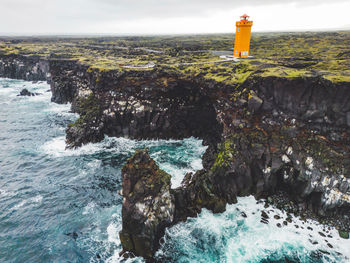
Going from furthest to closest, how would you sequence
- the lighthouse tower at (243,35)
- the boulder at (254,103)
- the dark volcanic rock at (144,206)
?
1. the lighthouse tower at (243,35)
2. the boulder at (254,103)
3. the dark volcanic rock at (144,206)

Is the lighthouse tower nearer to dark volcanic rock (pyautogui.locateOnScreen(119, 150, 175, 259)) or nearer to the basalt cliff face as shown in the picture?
the basalt cliff face

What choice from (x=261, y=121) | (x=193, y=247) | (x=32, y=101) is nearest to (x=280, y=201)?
(x=261, y=121)

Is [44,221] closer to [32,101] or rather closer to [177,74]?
[177,74]

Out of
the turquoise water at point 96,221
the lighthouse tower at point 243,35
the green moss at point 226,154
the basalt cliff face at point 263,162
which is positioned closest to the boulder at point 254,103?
the basalt cliff face at point 263,162

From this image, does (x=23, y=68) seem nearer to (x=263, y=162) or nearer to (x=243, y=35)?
(x=243, y=35)

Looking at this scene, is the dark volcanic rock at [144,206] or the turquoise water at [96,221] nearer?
the dark volcanic rock at [144,206]

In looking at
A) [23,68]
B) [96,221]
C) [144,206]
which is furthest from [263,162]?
[23,68]

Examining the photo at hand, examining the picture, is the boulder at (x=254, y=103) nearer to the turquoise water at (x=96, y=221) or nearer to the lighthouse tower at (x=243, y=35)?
the turquoise water at (x=96, y=221)
